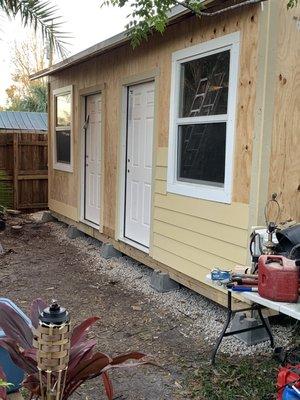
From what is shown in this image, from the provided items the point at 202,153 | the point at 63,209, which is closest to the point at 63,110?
the point at 63,209

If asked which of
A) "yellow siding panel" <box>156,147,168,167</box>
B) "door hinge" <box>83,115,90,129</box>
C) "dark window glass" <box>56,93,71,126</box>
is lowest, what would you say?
"yellow siding panel" <box>156,147,168,167</box>

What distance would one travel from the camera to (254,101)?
3.72 m

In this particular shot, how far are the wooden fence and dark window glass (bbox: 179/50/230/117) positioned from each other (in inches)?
239

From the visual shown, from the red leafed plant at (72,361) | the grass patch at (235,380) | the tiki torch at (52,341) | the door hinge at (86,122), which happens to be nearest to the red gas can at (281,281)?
the grass patch at (235,380)

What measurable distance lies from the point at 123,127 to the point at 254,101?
2.59 m

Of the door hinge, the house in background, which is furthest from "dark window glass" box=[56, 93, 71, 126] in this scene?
the house in background

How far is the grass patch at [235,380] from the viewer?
2.86 metres

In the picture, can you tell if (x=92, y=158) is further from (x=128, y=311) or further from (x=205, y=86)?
(x=128, y=311)

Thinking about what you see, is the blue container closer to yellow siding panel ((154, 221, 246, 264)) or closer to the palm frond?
yellow siding panel ((154, 221, 246, 264))

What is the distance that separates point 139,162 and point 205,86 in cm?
163

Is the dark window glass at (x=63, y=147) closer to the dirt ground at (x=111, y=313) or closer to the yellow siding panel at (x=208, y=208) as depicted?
the dirt ground at (x=111, y=313)

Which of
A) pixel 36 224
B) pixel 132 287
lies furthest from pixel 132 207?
pixel 36 224

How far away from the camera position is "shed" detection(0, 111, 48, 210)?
984 centimetres

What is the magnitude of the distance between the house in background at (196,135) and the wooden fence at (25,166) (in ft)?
11.2
